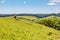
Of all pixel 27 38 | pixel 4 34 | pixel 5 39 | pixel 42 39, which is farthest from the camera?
pixel 42 39

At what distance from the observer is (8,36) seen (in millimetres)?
31094

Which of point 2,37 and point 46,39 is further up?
point 2,37

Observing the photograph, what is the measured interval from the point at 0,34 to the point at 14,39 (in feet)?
9.20

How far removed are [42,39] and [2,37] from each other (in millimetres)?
12788

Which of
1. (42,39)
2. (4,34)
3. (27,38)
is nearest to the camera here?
(4,34)

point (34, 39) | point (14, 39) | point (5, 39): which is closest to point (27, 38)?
point (34, 39)

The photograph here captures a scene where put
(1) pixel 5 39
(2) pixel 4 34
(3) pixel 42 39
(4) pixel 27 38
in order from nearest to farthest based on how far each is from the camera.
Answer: (1) pixel 5 39
(2) pixel 4 34
(4) pixel 27 38
(3) pixel 42 39

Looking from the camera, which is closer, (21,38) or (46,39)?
(21,38)

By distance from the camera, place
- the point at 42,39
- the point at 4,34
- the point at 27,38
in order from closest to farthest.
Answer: the point at 4,34 < the point at 27,38 < the point at 42,39

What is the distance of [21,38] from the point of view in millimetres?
33281

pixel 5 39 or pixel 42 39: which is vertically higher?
pixel 5 39

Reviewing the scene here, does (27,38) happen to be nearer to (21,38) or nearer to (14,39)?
(21,38)

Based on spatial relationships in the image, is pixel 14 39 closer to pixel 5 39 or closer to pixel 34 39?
pixel 5 39

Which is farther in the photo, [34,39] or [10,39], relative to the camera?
[34,39]
